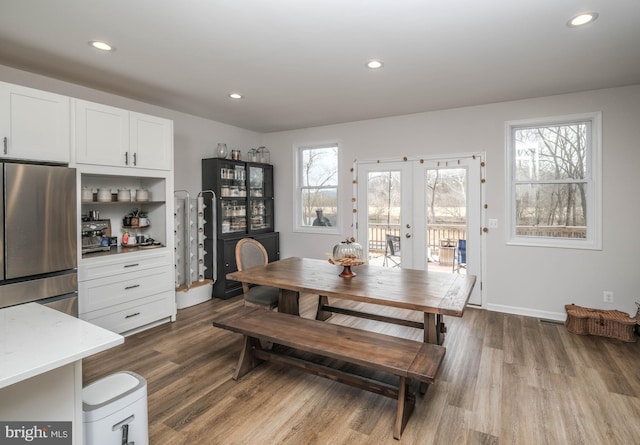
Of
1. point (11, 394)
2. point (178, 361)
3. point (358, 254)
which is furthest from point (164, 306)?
point (11, 394)

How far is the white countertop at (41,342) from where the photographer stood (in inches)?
44.6

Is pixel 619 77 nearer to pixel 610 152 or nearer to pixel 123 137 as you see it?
pixel 610 152

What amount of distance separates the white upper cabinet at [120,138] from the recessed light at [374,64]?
2274mm

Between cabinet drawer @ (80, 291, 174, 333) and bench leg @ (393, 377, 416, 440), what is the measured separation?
277 centimetres

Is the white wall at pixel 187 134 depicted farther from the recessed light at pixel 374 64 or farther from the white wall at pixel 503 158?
the recessed light at pixel 374 64

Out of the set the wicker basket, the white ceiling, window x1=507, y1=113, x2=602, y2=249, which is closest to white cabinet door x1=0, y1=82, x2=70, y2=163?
the white ceiling

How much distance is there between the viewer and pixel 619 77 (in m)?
3.34

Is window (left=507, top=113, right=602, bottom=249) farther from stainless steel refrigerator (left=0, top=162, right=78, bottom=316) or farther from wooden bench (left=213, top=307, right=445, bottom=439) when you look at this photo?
stainless steel refrigerator (left=0, top=162, right=78, bottom=316)

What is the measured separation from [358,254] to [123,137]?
102 inches

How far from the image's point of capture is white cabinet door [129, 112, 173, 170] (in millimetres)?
3488

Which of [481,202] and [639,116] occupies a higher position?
[639,116]

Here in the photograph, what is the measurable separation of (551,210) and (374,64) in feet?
9.29

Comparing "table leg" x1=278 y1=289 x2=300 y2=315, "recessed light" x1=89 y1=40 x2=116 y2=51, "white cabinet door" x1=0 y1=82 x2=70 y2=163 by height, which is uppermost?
"recessed light" x1=89 y1=40 x2=116 y2=51

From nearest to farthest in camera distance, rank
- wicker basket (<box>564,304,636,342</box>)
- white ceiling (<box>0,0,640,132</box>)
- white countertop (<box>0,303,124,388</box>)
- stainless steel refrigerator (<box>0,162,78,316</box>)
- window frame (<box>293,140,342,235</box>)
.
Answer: white countertop (<box>0,303,124,388</box>)
white ceiling (<box>0,0,640,132</box>)
stainless steel refrigerator (<box>0,162,78,316</box>)
wicker basket (<box>564,304,636,342</box>)
window frame (<box>293,140,342,235</box>)
